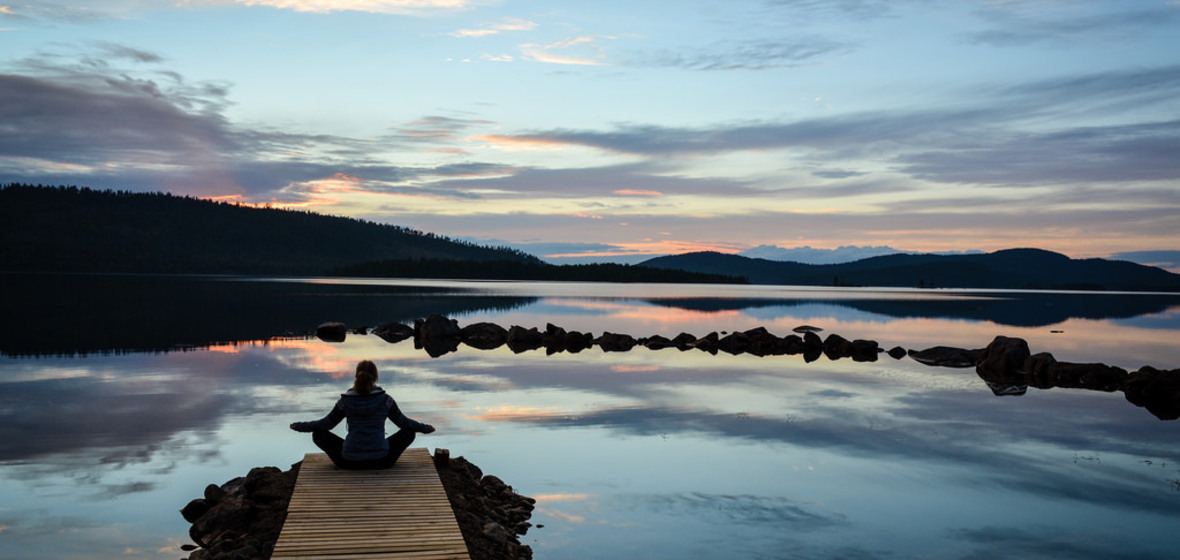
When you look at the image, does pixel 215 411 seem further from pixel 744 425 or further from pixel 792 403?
pixel 792 403

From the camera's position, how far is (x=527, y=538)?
12.4m

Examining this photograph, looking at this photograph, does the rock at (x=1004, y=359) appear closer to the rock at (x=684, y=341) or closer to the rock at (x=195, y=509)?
the rock at (x=684, y=341)

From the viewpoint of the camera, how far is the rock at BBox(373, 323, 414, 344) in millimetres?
44375

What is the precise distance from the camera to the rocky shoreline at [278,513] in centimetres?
1123

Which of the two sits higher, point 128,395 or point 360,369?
point 360,369

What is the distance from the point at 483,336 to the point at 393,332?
5345 mm

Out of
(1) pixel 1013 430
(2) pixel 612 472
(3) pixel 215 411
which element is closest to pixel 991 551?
(2) pixel 612 472

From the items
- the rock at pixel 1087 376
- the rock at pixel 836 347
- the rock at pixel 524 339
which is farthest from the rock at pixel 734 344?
the rock at pixel 1087 376

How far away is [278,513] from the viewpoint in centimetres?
1221

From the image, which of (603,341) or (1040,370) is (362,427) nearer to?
(1040,370)

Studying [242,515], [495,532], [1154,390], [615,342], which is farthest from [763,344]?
[242,515]

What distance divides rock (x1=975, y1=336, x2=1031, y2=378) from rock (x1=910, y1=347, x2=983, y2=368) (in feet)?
5.88

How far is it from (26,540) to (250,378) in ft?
55.3

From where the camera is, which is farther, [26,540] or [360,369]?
[360,369]
